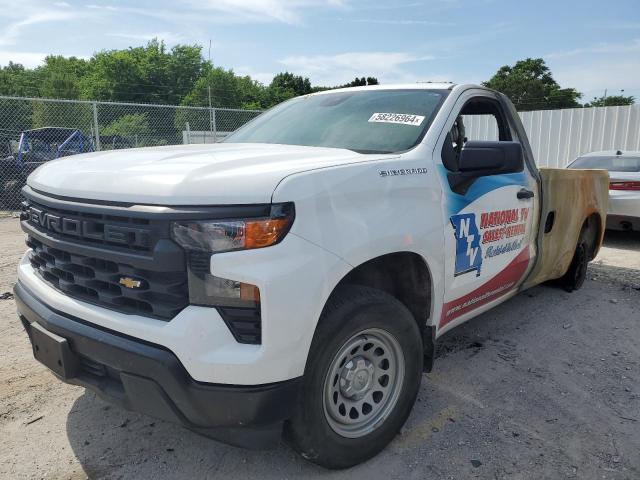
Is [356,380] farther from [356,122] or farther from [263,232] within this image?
[356,122]

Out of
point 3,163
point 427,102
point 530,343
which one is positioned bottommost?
point 530,343

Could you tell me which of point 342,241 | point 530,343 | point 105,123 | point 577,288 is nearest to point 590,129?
point 577,288

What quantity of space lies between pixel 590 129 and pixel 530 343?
36.9ft

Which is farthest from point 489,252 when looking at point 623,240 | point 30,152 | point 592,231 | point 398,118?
point 30,152

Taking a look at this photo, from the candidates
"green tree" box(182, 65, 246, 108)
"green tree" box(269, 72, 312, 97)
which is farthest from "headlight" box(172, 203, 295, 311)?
"green tree" box(269, 72, 312, 97)

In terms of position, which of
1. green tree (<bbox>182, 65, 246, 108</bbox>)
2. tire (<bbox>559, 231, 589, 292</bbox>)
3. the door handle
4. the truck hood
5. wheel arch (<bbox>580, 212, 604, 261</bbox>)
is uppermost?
green tree (<bbox>182, 65, 246, 108</bbox>)

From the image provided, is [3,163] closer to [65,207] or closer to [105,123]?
[105,123]

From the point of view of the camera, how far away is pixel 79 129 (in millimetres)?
12484

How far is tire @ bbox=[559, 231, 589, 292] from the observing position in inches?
205

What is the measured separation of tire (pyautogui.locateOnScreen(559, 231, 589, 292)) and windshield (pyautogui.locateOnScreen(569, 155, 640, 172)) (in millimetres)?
3309

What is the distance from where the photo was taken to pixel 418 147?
2.74 m

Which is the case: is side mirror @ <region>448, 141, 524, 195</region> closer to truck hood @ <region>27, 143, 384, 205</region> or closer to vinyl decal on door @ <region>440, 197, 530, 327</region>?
vinyl decal on door @ <region>440, 197, 530, 327</region>

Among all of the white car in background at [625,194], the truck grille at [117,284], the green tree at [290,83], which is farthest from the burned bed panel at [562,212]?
the green tree at [290,83]

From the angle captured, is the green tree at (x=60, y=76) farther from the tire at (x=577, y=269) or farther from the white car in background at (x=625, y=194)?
the tire at (x=577, y=269)
